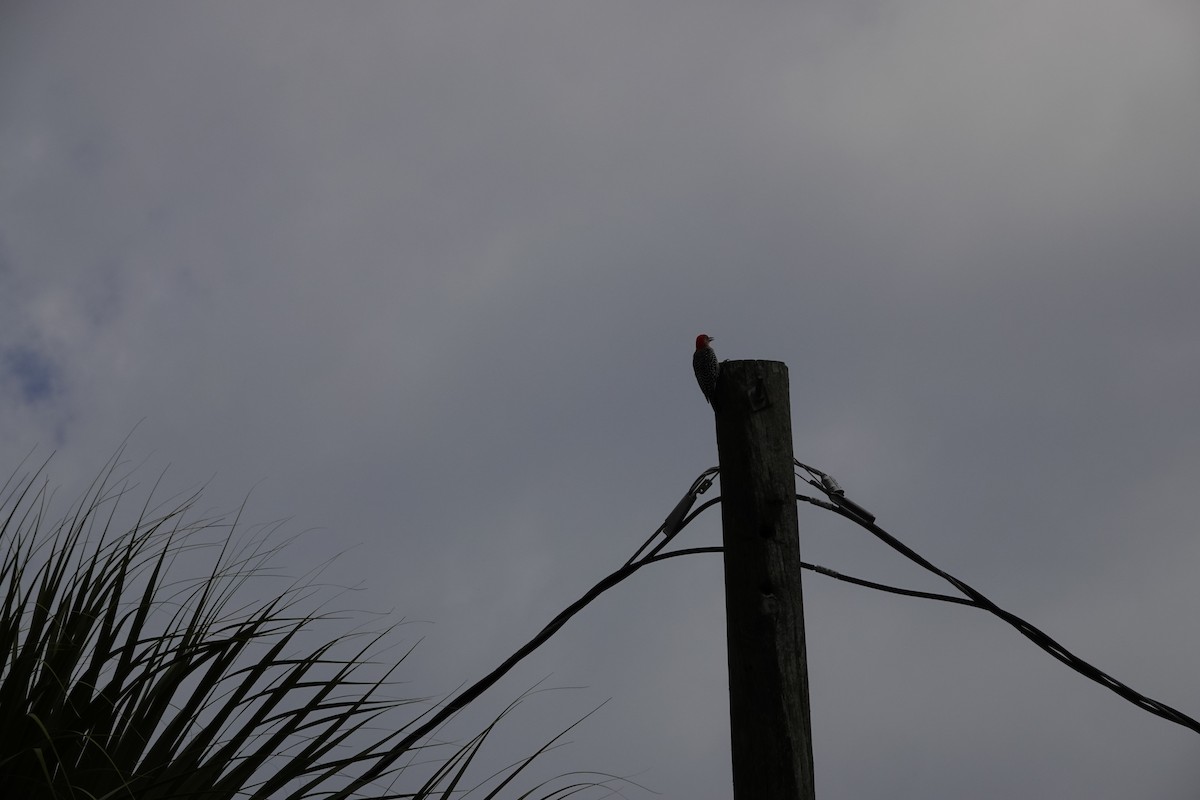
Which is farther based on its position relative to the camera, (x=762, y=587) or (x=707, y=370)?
(x=707, y=370)

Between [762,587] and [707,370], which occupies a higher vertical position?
[707,370]

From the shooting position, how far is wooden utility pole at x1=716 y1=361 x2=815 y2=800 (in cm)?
407

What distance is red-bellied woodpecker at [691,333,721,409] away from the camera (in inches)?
183

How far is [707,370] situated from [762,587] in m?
1.04

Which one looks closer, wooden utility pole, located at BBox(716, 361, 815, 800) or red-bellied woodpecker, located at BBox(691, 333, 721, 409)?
wooden utility pole, located at BBox(716, 361, 815, 800)

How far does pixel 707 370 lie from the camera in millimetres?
4664

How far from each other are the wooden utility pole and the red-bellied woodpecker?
0.16 ft

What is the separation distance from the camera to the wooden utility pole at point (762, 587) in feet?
13.4

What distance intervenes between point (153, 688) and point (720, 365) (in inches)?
106

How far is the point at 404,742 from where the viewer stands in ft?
13.2

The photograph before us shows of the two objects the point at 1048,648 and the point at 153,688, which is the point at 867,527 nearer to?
the point at 1048,648

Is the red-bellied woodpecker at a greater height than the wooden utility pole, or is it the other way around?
the red-bellied woodpecker

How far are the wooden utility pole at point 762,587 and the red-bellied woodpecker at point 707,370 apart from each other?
0.05 m

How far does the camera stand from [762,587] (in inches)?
A: 168
